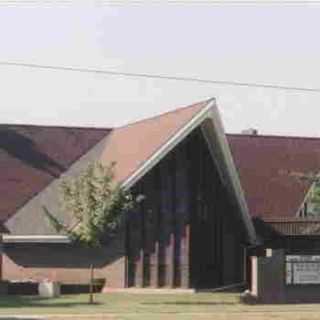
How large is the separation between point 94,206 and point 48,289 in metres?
6.68

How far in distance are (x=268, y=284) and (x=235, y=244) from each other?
6409 mm

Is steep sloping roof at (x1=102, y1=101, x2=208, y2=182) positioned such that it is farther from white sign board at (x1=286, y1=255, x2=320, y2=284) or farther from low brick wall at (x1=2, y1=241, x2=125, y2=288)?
white sign board at (x1=286, y1=255, x2=320, y2=284)

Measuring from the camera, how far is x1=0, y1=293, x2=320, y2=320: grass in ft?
100

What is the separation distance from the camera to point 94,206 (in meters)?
36.5

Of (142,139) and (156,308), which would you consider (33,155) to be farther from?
(156,308)

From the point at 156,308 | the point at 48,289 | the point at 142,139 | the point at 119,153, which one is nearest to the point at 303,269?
the point at 156,308

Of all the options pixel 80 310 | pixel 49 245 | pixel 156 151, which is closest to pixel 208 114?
pixel 156 151

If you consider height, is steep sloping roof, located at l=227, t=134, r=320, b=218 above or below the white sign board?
above

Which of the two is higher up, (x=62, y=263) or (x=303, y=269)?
(x=62, y=263)

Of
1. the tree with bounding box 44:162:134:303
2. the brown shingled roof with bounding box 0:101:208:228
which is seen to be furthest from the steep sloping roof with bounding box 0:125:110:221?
the tree with bounding box 44:162:134:303

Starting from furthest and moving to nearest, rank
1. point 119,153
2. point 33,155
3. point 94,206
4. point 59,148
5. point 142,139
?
1. point 59,148
2. point 33,155
3. point 119,153
4. point 142,139
5. point 94,206

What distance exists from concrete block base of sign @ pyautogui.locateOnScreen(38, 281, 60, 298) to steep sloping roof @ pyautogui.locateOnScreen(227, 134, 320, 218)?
12891 millimetres

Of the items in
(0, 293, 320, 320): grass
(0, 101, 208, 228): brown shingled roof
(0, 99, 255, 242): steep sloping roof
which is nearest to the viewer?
(0, 293, 320, 320): grass

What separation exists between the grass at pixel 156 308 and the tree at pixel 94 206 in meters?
1.88
